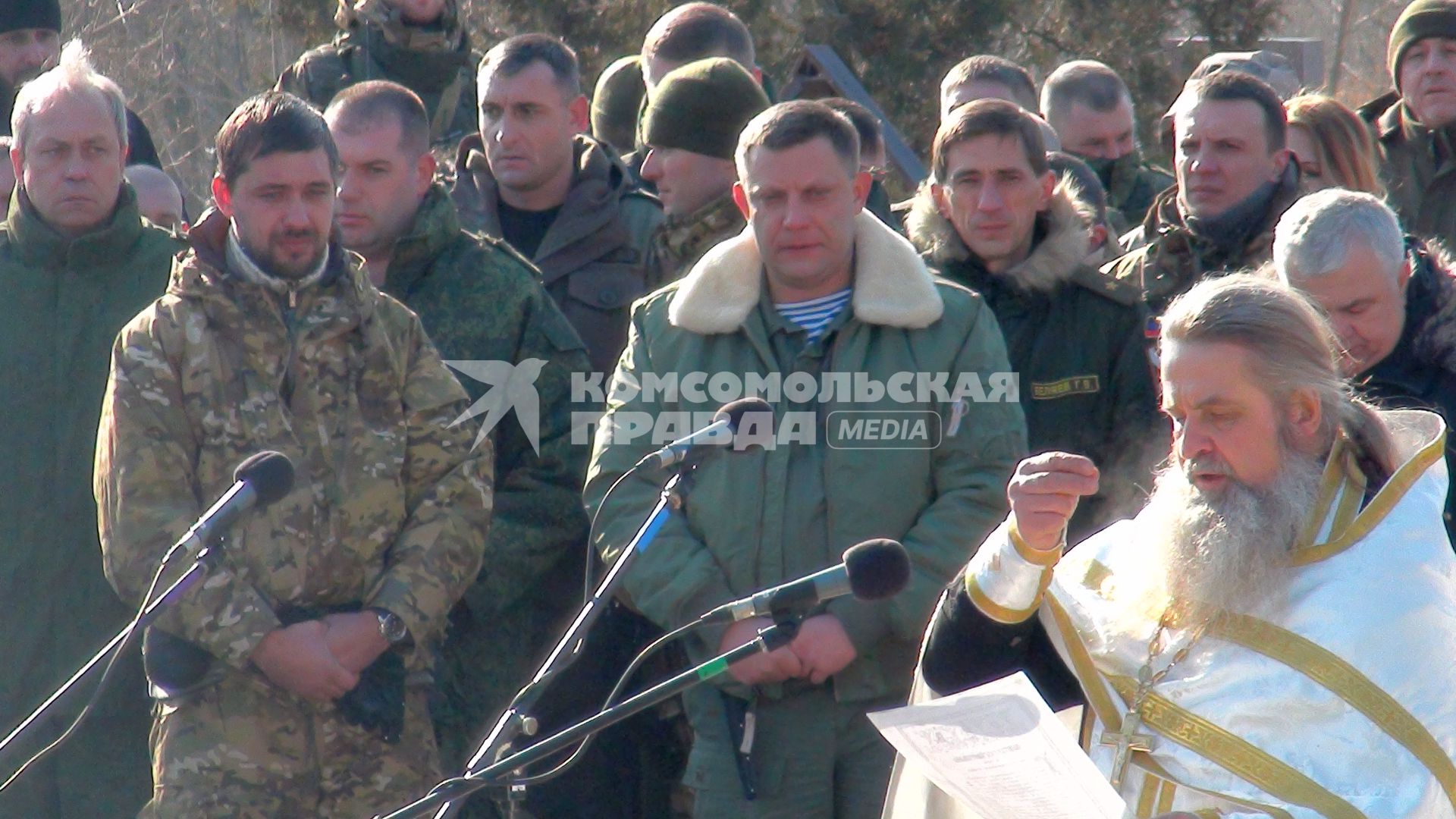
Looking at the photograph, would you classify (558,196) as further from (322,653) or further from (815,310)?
(322,653)

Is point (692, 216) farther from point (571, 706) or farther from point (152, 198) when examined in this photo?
point (152, 198)

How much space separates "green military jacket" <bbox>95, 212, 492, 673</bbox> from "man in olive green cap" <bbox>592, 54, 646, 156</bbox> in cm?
322

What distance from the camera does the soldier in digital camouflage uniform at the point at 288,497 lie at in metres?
4.45

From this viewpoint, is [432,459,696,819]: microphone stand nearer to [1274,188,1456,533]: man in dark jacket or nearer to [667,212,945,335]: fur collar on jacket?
[667,212,945,335]: fur collar on jacket

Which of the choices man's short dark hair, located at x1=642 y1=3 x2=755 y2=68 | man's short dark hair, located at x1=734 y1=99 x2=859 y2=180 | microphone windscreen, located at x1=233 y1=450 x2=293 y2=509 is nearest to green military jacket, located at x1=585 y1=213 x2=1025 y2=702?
man's short dark hair, located at x1=734 y1=99 x2=859 y2=180

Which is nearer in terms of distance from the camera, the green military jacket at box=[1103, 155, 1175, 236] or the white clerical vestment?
the white clerical vestment

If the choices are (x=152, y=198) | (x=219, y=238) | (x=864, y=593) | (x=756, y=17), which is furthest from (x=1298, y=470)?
(x=756, y=17)

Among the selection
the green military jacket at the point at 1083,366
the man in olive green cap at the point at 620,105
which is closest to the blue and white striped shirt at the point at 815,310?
the green military jacket at the point at 1083,366

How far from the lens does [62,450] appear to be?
5.21 m

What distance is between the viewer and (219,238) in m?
4.72

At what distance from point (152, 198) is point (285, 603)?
2907 millimetres

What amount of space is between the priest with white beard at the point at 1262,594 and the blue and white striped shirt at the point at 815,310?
1.41 metres

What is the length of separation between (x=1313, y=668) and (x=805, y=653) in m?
1.48

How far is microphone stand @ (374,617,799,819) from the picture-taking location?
3.01 metres
